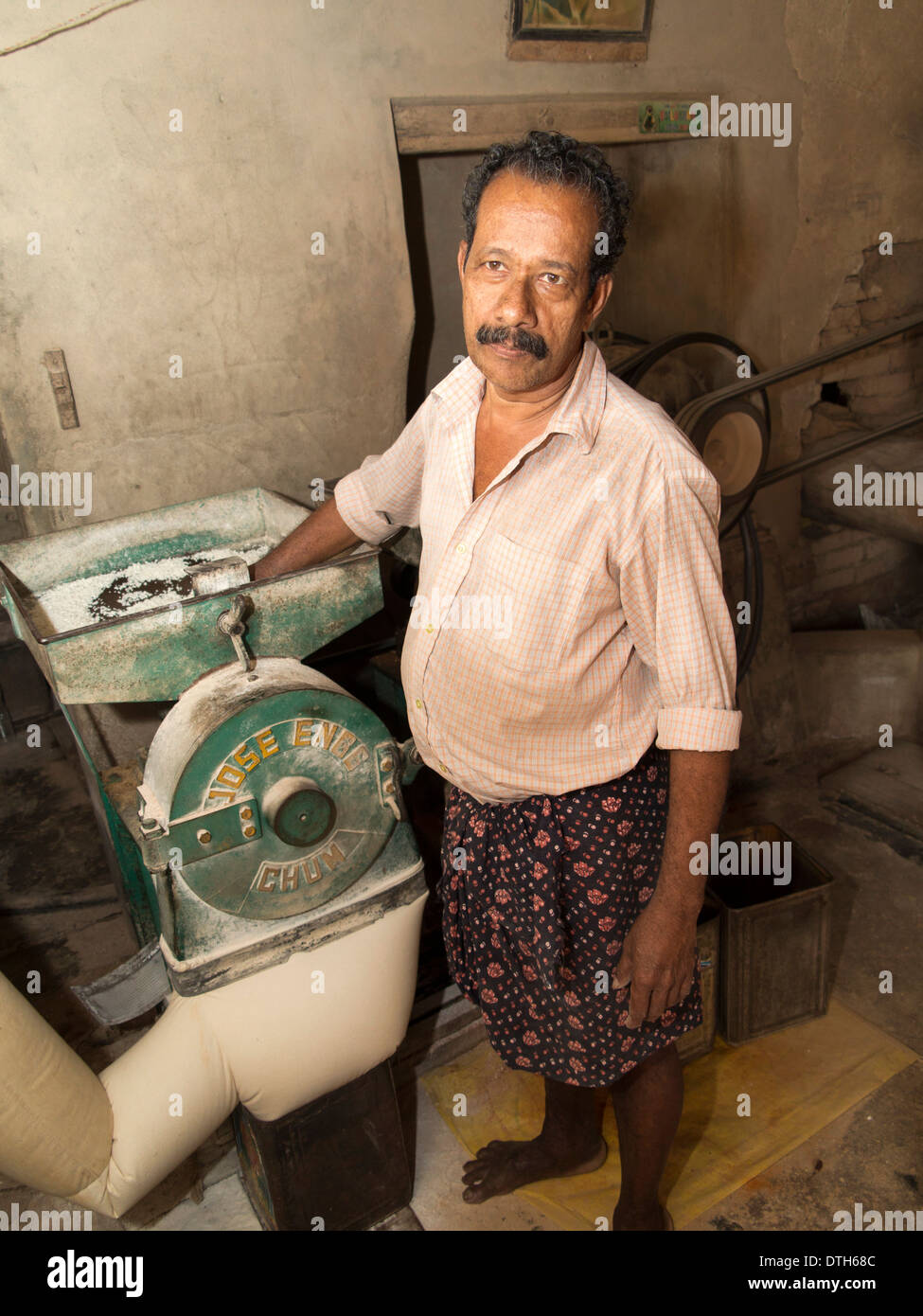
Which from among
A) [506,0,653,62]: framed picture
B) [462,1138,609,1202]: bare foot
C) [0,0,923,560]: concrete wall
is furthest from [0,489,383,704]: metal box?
[506,0,653,62]: framed picture

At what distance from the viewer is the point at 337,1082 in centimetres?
202

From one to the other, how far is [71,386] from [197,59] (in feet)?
3.09

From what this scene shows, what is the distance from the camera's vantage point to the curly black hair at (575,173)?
1501mm

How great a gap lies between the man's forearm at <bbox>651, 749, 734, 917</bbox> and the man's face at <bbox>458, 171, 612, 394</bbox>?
698 millimetres

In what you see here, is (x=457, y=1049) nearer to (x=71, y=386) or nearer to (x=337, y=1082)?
(x=337, y=1082)

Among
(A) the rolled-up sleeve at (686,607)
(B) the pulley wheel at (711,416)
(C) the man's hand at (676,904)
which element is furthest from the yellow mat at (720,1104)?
(B) the pulley wheel at (711,416)

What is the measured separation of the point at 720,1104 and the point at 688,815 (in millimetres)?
1372

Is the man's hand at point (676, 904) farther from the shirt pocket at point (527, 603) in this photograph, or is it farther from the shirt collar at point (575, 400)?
the shirt collar at point (575, 400)

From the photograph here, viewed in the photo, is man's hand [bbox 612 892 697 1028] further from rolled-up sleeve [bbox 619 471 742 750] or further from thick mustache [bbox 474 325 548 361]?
thick mustache [bbox 474 325 548 361]

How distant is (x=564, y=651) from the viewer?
5.25 feet

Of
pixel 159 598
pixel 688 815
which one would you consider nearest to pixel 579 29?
pixel 159 598

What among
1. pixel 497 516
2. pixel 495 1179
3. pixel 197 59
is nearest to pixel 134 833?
pixel 497 516

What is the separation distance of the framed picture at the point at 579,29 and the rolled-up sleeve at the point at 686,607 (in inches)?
91.5

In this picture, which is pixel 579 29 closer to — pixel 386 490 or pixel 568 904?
pixel 386 490
